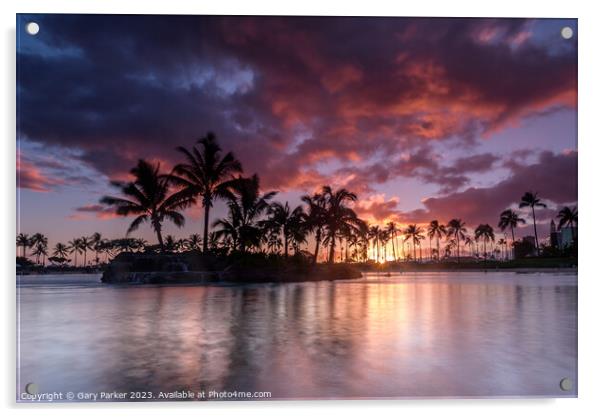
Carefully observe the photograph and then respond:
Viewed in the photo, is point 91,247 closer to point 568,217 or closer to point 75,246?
point 75,246

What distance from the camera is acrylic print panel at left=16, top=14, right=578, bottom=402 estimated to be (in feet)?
12.9

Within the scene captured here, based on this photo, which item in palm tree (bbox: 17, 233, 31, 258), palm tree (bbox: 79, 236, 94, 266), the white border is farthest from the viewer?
palm tree (bbox: 79, 236, 94, 266)

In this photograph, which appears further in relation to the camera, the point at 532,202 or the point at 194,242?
the point at 194,242

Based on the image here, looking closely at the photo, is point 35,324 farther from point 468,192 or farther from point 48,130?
point 468,192

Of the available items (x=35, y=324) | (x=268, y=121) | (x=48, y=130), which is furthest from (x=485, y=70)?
(x=35, y=324)

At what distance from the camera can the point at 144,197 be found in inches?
183

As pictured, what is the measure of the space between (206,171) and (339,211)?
1424 millimetres

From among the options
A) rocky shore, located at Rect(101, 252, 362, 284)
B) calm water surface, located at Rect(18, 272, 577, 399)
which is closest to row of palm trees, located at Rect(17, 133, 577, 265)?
rocky shore, located at Rect(101, 252, 362, 284)

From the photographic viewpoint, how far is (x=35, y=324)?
413cm

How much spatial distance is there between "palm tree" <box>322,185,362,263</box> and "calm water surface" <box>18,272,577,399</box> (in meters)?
1.00

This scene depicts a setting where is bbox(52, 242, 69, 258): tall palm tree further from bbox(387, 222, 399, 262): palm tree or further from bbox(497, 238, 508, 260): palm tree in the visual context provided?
bbox(497, 238, 508, 260): palm tree

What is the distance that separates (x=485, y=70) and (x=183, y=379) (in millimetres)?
3835

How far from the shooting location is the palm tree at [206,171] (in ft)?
15.9

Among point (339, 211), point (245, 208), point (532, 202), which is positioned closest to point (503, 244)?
point (532, 202)
